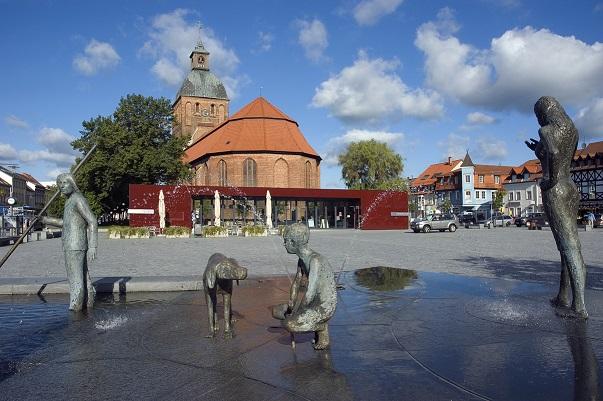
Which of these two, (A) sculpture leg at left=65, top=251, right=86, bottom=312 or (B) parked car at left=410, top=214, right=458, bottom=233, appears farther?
(B) parked car at left=410, top=214, right=458, bottom=233

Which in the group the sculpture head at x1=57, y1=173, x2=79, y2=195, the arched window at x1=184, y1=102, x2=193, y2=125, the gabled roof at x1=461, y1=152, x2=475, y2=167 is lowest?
the sculpture head at x1=57, y1=173, x2=79, y2=195

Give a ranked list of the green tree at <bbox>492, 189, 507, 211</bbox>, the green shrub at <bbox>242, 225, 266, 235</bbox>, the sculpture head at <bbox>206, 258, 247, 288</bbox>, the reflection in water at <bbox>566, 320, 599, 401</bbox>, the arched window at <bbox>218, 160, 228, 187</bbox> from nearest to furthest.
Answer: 1. the reflection in water at <bbox>566, 320, 599, 401</bbox>
2. the sculpture head at <bbox>206, 258, 247, 288</bbox>
3. the green shrub at <bbox>242, 225, 266, 235</bbox>
4. the arched window at <bbox>218, 160, 228, 187</bbox>
5. the green tree at <bbox>492, 189, 507, 211</bbox>

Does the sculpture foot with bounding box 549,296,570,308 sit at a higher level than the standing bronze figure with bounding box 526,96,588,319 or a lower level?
lower

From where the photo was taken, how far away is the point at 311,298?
4.30m

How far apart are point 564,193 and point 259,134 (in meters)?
65.7

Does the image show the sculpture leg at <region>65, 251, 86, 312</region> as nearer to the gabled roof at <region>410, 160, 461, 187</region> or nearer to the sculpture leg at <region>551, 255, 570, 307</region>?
the sculpture leg at <region>551, 255, 570, 307</region>

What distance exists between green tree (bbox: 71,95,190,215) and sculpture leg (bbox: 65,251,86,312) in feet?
135

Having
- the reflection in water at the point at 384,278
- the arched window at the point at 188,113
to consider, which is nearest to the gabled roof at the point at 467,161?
the arched window at the point at 188,113

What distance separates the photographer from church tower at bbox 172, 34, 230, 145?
306 ft

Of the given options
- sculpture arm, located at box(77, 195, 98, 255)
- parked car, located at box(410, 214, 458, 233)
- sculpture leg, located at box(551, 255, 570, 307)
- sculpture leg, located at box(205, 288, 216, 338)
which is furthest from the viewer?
parked car, located at box(410, 214, 458, 233)

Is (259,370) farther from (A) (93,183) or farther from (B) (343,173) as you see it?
(B) (343,173)

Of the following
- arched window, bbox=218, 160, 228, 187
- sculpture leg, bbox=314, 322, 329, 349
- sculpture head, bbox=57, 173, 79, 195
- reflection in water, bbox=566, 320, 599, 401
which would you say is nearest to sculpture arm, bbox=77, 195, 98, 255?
sculpture head, bbox=57, 173, 79, 195

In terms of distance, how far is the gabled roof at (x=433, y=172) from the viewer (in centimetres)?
9749

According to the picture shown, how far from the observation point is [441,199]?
91375 mm
